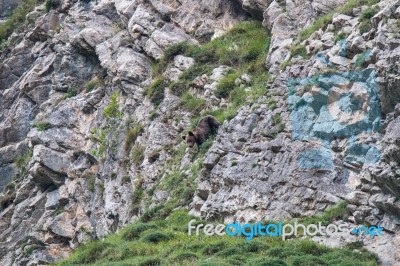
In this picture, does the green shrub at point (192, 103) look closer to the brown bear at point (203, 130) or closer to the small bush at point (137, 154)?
the small bush at point (137, 154)

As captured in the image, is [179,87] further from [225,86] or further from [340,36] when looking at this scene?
[340,36]

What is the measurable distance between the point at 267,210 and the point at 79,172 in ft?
45.0

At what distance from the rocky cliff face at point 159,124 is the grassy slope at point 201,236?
1.01 feet

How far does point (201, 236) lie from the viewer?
2155 cm

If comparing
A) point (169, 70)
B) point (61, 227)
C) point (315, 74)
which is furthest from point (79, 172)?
point (315, 74)

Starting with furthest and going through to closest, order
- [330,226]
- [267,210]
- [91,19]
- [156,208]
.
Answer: [91,19], [156,208], [267,210], [330,226]

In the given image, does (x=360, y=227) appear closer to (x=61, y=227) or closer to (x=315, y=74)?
(x=315, y=74)

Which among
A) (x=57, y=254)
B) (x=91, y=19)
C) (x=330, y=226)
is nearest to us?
(x=330, y=226)

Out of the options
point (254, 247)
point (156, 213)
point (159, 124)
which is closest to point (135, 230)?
point (156, 213)

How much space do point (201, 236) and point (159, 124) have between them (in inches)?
349

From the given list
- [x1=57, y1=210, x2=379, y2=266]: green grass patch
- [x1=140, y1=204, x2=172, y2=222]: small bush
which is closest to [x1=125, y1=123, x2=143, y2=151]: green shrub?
[x1=140, y1=204, x2=172, y2=222]: small bush

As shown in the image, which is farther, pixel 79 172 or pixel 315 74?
pixel 79 172

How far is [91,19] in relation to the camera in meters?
38.1

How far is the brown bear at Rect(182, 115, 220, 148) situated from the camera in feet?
87.3
